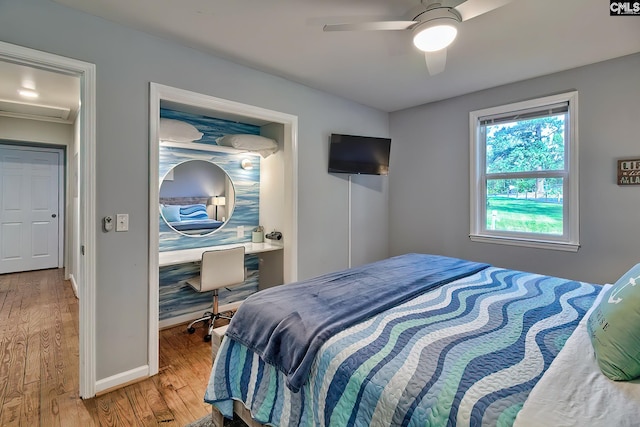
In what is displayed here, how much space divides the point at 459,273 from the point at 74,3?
119 inches

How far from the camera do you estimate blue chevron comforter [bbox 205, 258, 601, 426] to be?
90 cm

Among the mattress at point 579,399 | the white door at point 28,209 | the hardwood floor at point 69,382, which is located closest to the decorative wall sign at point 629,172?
the mattress at point 579,399

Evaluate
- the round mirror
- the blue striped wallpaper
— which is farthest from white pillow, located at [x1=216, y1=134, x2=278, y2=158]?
the round mirror

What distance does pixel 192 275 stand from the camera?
10.6ft

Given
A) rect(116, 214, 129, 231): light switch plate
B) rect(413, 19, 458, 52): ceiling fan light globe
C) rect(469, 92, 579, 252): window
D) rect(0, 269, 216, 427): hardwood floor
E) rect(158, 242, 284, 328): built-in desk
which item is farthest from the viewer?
rect(158, 242, 284, 328): built-in desk

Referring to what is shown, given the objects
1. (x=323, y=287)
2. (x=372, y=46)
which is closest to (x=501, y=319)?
(x=323, y=287)

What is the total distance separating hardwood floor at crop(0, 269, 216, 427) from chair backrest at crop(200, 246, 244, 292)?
55cm

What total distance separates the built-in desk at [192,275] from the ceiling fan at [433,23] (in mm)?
2257

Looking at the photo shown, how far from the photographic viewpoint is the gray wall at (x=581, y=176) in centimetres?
252

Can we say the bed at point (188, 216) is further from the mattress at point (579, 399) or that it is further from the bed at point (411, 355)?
the mattress at point (579, 399)

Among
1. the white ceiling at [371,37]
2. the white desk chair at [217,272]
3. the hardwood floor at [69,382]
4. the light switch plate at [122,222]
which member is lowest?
the hardwood floor at [69,382]

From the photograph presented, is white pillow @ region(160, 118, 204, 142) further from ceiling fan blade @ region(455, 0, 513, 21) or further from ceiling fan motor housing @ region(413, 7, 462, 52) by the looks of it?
ceiling fan blade @ region(455, 0, 513, 21)

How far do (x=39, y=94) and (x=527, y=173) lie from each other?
208 inches

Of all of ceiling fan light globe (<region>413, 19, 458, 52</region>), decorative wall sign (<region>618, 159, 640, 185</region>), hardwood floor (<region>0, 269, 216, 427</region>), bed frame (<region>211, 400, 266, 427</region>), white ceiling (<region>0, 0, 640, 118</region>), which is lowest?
hardwood floor (<region>0, 269, 216, 427</region>)
